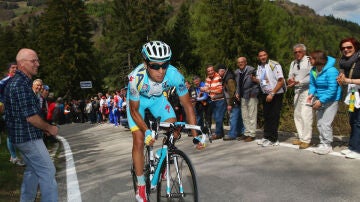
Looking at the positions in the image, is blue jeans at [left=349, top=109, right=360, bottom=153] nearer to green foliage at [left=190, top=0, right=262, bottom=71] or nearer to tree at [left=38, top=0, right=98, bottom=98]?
green foliage at [left=190, top=0, right=262, bottom=71]

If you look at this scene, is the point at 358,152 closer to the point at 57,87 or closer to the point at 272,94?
the point at 272,94

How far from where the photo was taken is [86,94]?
56.1 meters

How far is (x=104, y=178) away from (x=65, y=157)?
144 inches

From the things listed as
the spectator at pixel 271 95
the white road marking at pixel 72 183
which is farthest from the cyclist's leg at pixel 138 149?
the spectator at pixel 271 95

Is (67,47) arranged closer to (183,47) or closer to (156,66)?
(183,47)

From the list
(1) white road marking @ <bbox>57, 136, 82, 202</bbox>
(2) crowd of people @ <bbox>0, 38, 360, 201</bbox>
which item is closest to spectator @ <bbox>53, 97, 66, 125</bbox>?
(2) crowd of people @ <bbox>0, 38, 360, 201</bbox>

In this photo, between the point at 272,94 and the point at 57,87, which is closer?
the point at 272,94

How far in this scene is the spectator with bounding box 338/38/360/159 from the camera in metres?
6.48

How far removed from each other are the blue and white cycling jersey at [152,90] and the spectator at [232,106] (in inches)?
215

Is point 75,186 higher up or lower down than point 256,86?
lower down

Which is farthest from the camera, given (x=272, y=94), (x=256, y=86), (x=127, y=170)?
(x=256, y=86)

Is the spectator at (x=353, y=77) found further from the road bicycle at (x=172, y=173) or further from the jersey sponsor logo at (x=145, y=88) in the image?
the jersey sponsor logo at (x=145, y=88)

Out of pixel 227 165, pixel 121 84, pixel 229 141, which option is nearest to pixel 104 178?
pixel 227 165

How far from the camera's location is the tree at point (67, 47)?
5528cm
